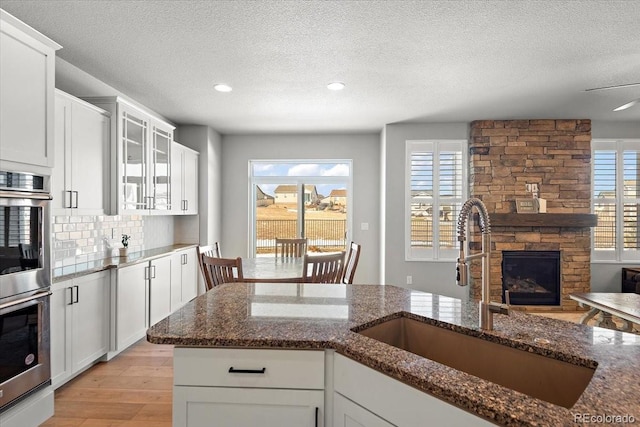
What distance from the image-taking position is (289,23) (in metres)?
2.40

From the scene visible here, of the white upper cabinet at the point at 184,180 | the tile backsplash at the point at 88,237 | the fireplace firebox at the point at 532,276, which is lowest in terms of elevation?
the fireplace firebox at the point at 532,276

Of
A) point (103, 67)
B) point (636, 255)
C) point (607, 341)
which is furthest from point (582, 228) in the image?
point (103, 67)

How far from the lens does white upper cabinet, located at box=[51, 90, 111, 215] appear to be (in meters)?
2.68

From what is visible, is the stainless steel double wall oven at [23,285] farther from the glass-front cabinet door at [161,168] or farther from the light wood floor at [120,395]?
the glass-front cabinet door at [161,168]

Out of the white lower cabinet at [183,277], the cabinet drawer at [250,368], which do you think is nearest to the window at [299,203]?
the white lower cabinet at [183,277]

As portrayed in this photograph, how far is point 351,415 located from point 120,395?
87.6 inches

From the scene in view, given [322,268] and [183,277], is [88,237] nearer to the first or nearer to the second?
[183,277]

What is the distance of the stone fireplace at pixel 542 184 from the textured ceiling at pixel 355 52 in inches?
19.3

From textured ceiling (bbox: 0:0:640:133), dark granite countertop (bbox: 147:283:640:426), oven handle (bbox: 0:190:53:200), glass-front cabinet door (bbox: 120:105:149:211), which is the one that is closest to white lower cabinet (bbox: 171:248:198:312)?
glass-front cabinet door (bbox: 120:105:149:211)

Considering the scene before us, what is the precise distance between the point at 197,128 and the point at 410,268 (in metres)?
3.70

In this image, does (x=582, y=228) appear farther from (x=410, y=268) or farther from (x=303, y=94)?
(x=303, y=94)

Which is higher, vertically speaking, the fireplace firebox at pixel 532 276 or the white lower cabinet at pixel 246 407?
the white lower cabinet at pixel 246 407

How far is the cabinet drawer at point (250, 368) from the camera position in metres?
1.11

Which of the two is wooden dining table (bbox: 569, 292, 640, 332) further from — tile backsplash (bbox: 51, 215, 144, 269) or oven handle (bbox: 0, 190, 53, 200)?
tile backsplash (bbox: 51, 215, 144, 269)
